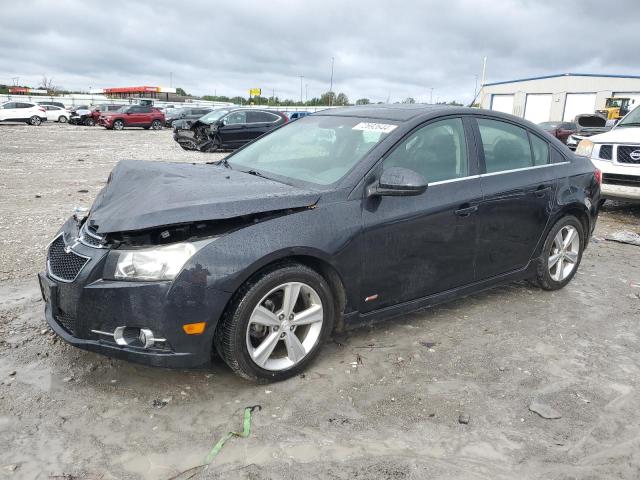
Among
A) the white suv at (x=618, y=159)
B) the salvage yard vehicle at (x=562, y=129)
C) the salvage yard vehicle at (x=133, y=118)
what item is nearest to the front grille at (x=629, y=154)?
the white suv at (x=618, y=159)

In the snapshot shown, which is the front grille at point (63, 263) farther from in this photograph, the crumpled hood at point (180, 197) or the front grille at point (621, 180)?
the front grille at point (621, 180)

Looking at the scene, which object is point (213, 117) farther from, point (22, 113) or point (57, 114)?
point (57, 114)

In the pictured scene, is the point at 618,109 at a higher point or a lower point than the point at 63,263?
higher

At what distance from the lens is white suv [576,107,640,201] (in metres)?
7.60

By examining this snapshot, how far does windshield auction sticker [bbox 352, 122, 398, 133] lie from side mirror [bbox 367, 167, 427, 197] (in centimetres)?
48

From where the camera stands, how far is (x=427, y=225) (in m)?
3.55

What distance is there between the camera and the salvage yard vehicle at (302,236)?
9.04 feet

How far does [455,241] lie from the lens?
147 inches

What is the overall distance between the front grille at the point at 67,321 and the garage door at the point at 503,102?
1925 inches

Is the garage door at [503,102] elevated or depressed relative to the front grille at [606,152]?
elevated

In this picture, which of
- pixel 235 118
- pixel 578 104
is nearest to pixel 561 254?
pixel 235 118

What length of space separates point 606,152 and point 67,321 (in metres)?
7.91

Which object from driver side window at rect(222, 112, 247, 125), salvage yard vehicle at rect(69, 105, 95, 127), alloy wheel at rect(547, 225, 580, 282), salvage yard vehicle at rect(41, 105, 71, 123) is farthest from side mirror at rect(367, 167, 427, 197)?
salvage yard vehicle at rect(41, 105, 71, 123)

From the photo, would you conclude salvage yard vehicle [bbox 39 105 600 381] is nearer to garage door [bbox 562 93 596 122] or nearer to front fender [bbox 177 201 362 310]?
front fender [bbox 177 201 362 310]
